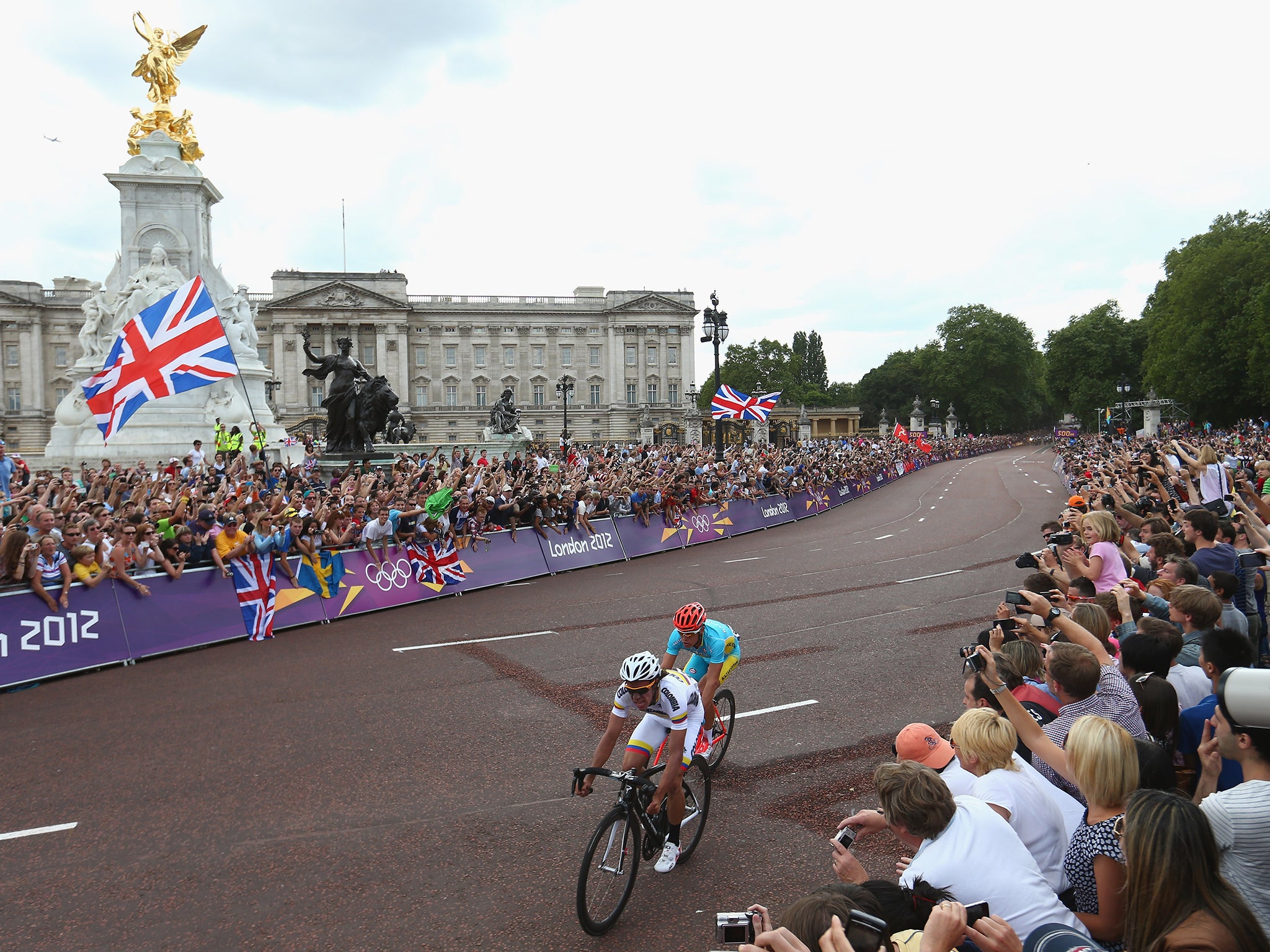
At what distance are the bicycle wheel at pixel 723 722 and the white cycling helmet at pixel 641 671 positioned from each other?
170cm

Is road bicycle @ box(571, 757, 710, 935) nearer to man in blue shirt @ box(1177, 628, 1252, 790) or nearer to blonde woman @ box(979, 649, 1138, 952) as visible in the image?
blonde woman @ box(979, 649, 1138, 952)

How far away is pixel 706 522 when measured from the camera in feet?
76.7

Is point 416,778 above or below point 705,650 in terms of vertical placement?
below

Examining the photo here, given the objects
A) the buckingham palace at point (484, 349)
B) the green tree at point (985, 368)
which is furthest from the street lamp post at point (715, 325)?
the green tree at point (985, 368)

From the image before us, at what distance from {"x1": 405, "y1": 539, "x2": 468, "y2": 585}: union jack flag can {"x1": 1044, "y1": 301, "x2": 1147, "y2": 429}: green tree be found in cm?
8169

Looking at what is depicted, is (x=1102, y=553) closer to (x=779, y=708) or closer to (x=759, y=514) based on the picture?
(x=779, y=708)

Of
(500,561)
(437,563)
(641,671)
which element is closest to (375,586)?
(437,563)

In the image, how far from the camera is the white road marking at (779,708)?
319 inches

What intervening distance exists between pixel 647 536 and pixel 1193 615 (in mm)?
15752

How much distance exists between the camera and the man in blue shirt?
163 inches

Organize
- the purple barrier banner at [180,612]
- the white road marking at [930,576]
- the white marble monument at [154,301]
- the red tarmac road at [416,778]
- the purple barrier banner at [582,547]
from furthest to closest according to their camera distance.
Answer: the white marble monument at [154,301] < the purple barrier banner at [582,547] < the white road marking at [930,576] < the purple barrier banner at [180,612] < the red tarmac road at [416,778]

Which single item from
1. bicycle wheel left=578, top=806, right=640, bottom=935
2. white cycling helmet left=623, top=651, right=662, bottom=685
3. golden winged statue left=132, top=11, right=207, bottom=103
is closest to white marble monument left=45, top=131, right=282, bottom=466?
golden winged statue left=132, top=11, right=207, bottom=103

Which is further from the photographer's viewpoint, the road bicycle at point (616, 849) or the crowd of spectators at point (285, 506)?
the crowd of spectators at point (285, 506)

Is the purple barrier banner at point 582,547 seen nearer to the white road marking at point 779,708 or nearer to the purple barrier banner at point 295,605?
the purple barrier banner at point 295,605
